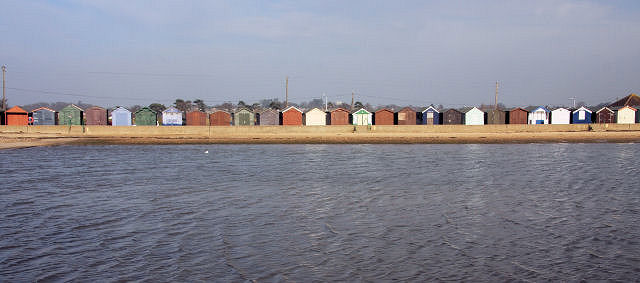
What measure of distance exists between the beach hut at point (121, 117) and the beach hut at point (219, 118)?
10.4 m

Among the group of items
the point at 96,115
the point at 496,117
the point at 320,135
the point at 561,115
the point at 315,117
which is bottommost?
the point at 320,135

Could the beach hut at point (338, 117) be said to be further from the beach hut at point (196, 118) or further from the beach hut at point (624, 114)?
the beach hut at point (624, 114)

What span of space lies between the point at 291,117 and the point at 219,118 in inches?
368

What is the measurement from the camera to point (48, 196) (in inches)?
583

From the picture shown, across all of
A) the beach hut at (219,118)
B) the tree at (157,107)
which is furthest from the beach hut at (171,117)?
the tree at (157,107)

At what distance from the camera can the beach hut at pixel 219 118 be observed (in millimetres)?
60525

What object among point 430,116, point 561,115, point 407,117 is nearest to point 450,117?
point 430,116

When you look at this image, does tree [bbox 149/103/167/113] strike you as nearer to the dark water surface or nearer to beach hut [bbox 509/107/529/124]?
beach hut [bbox 509/107/529/124]

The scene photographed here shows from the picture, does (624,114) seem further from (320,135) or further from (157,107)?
(157,107)

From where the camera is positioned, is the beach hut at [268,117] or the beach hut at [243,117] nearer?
the beach hut at [243,117]

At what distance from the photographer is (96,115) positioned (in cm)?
5912

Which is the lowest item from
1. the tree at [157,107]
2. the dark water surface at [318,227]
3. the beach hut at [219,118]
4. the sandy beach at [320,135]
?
the dark water surface at [318,227]

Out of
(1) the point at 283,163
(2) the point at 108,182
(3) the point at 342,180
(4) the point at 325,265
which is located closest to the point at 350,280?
(4) the point at 325,265

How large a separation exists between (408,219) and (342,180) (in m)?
7.29
